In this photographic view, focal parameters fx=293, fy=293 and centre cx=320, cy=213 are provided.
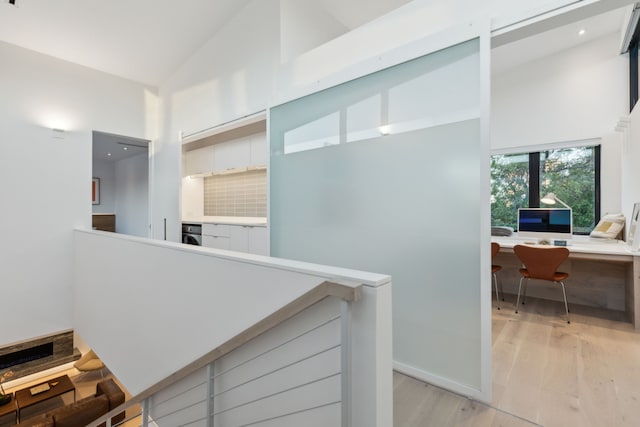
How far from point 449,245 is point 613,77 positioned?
3445 millimetres

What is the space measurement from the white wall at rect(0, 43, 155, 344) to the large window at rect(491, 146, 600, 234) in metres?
6.22

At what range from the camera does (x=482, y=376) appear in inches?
71.1

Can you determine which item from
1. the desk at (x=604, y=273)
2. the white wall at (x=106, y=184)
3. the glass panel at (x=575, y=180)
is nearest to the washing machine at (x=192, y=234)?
the desk at (x=604, y=273)

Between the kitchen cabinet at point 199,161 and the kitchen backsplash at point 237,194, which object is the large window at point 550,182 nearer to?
the kitchen backsplash at point 237,194

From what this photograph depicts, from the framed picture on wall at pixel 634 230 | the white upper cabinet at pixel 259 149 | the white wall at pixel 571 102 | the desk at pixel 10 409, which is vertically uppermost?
the white wall at pixel 571 102

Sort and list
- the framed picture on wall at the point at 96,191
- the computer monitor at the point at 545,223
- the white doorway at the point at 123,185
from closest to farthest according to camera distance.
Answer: the computer monitor at the point at 545,223
the white doorway at the point at 123,185
the framed picture on wall at the point at 96,191

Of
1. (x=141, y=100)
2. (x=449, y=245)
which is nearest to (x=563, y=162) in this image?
(x=449, y=245)

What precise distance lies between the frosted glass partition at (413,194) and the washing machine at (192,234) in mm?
2370

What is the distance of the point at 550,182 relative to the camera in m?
3.94

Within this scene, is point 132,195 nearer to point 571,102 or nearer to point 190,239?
point 190,239

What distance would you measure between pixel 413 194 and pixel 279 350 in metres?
1.38

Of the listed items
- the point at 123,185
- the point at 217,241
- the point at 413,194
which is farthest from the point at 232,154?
the point at 123,185

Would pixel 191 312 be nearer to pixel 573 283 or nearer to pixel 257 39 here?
pixel 257 39

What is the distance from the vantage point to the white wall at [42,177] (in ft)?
12.7
